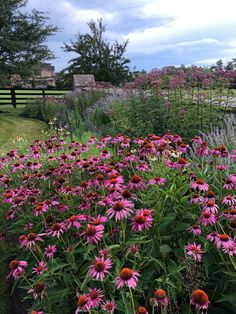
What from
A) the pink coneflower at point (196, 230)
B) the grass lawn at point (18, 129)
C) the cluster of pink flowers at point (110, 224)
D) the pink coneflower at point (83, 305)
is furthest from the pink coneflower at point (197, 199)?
the grass lawn at point (18, 129)

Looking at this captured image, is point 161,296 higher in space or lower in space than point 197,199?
lower

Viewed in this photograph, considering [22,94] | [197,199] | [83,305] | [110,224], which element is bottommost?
[83,305]

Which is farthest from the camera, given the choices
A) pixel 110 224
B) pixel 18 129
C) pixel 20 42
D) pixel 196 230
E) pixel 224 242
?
pixel 20 42

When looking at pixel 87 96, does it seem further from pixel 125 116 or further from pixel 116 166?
pixel 116 166

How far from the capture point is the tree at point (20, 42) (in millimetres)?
19031

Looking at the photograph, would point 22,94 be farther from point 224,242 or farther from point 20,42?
point 224,242

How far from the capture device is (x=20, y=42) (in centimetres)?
1922

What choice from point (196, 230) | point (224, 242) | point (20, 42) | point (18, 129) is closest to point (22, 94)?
point (20, 42)

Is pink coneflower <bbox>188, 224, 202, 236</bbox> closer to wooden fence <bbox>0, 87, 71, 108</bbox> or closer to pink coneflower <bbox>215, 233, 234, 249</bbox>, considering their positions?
pink coneflower <bbox>215, 233, 234, 249</bbox>

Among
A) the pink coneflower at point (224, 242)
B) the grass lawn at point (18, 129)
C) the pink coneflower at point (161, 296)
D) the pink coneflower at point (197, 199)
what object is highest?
the pink coneflower at point (197, 199)

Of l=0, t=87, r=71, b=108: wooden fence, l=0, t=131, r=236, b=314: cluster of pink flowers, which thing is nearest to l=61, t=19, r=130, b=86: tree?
l=0, t=87, r=71, b=108: wooden fence

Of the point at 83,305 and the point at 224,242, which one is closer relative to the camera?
the point at 83,305

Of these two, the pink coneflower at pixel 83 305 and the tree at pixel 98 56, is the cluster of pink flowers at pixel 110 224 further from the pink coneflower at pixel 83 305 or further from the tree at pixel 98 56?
the tree at pixel 98 56

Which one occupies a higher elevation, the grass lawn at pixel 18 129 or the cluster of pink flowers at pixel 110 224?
the cluster of pink flowers at pixel 110 224
